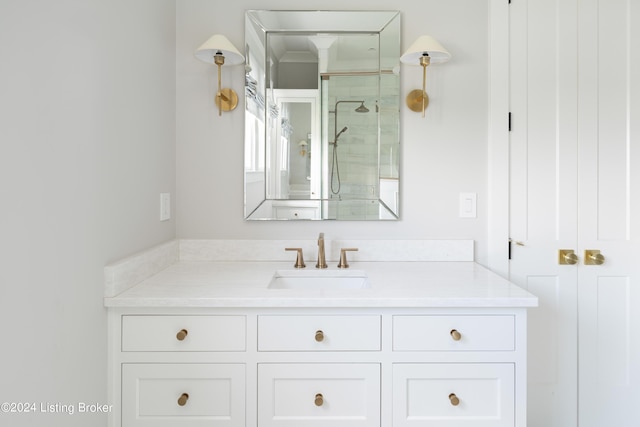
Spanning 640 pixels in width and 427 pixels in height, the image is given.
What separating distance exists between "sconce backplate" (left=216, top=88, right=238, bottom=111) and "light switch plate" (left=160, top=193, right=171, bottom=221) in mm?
481

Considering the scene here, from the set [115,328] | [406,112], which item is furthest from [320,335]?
[406,112]

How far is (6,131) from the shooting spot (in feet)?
3.01

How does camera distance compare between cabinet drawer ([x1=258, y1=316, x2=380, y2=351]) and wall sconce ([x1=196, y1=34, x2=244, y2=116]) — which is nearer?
cabinet drawer ([x1=258, y1=316, x2=380, y2=351])

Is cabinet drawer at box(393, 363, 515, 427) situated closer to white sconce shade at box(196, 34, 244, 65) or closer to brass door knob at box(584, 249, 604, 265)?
brass door knob at box(584, 249, 604, 265)

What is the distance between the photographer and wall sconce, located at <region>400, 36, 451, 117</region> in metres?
1.79

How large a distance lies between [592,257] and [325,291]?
4.27ft

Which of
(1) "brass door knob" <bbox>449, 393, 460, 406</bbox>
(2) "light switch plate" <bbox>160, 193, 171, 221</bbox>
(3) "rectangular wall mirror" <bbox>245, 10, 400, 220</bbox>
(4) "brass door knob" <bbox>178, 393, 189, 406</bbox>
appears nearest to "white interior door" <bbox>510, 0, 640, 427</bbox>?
(3) "rectangular wall mirror" <bbox>245, 10, 400, 220</bbox>

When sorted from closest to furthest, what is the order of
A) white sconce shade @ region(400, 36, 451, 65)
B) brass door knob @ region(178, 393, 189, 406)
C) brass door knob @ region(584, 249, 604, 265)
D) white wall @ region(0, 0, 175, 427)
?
white wall @ region(0, 0, 175, 427)
brass door knob @ region(178, 393, 189, 406)
white sconce shade @ region(400, 36, 451, 65)
brass door knob @ region(584, 249, 604, 265)

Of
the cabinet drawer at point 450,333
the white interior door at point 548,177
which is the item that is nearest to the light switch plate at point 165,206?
the cabinet drawer at point 450,333

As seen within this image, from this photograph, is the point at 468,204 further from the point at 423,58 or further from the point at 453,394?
the point at 453,394

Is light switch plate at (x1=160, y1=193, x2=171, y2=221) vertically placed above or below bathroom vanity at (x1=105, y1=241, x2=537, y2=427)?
above

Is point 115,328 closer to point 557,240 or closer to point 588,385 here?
point 557,240

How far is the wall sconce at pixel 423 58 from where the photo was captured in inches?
70.6

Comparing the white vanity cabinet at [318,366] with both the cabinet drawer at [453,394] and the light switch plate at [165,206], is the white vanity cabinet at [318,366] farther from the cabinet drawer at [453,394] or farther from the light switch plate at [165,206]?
the light switch plate at [165,206]
